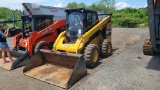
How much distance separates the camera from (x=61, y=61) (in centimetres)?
695

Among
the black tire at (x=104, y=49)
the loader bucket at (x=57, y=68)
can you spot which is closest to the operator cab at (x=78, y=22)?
the black tire at (x=104, y=49)

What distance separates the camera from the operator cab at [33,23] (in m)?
8.82

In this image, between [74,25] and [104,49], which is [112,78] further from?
[74,25]

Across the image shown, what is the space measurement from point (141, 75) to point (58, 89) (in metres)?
2.66

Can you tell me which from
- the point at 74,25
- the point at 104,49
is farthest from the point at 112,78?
the point at 74,25

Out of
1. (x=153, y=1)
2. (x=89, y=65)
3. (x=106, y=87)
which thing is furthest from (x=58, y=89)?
(x=153, y=1)

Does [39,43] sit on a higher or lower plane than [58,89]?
higher

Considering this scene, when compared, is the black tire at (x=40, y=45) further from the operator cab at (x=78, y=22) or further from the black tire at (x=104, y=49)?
the black tire at (x=104, y=49)

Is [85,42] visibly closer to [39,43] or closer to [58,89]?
[39,43]

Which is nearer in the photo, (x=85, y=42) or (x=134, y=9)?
(x=85, y=42)

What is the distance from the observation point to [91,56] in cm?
705

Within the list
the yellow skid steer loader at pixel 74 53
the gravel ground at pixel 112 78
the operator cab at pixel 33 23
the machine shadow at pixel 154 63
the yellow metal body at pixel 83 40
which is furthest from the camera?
the operator cab at pixel 33 23

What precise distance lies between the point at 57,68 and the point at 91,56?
4.25 ft

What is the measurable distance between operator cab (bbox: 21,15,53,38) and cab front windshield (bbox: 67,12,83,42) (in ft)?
5.07
